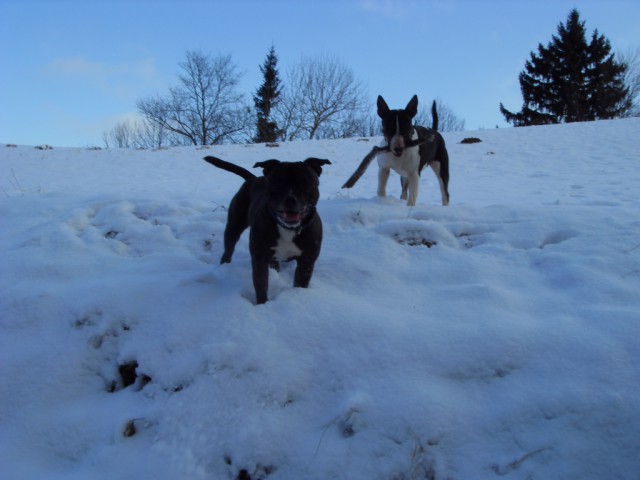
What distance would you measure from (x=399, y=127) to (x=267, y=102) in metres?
36.0

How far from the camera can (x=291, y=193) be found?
2.86 meters

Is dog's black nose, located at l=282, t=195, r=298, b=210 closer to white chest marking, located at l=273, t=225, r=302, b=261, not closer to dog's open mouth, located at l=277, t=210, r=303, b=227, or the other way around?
dog's open mouth, located at l=277, t=210, r=303, b=227

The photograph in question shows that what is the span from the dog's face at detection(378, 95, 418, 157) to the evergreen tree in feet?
111

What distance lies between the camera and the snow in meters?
1.87

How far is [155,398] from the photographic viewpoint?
2.28 m

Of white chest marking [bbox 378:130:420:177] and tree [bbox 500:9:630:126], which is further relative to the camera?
tree [bbox 500:9:630:126]

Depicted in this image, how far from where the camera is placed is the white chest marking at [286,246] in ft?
9.78

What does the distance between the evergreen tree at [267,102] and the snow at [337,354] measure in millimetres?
35551

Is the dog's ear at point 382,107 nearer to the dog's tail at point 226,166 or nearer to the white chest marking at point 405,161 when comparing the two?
the white chest marking at point 405,161

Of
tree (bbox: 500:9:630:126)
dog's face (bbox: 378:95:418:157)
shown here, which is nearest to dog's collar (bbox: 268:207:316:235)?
dog's face (bbox: 378:95:418:157)

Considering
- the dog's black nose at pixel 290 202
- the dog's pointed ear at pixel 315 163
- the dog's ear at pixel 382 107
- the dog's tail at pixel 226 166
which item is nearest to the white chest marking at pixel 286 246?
the dog's black nose at pixel 290 202

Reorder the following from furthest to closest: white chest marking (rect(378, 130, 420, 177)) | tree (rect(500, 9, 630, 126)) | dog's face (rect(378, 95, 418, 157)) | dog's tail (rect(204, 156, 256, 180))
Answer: tree (rect(500, 9, 630, 126)), white chest marking (rect(378, 130, 420, 177)), dog's face (rect(378, 95, 418, 157)), dog's tail (rect(204, 156, 256, 180))

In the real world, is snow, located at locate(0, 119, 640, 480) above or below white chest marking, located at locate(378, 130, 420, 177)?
below

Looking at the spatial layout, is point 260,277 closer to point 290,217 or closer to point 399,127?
point 290,217
